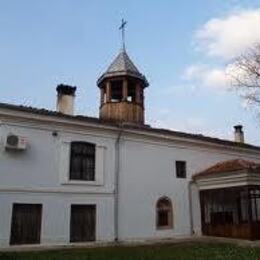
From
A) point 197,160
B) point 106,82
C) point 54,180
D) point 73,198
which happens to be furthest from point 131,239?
point 106,82

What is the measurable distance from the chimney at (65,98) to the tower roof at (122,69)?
3.45 m

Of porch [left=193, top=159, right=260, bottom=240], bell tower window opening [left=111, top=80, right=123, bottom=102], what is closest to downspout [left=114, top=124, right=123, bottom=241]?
bell tower window opening [left=111, top=80, right=123, bottom=102]

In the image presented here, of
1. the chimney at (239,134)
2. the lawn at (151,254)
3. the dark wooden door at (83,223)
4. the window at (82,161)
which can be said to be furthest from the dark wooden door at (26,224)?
the chimney at (239,134)

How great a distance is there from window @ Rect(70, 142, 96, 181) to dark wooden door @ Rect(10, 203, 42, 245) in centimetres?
225

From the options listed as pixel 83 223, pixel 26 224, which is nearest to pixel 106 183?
pixel 83 223

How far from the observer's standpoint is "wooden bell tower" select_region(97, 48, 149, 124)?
74.4 feet

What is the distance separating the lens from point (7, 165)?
16.9 metres

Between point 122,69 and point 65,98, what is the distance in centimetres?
459

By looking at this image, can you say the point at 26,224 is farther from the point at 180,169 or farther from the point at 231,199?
the point at 231,199

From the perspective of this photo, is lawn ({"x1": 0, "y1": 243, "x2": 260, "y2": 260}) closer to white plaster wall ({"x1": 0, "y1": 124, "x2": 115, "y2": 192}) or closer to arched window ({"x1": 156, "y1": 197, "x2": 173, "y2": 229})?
white plaster wall ({"x1": 0, "y1": 124, "x2": 115, "y2": 192})

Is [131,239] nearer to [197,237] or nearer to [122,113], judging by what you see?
[197,237]

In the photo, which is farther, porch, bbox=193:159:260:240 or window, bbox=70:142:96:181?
porch, bbox=193:159:260:240

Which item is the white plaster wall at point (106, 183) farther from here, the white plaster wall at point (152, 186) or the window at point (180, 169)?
the window at point (180, 169)

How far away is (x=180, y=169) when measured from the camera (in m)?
22.4
